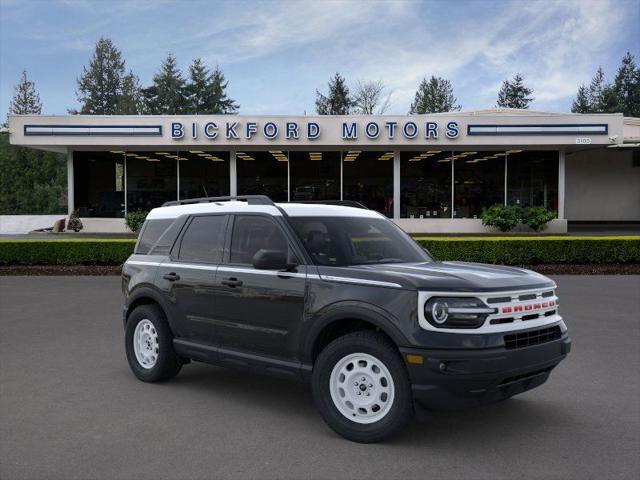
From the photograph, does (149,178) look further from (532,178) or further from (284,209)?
(284,209)

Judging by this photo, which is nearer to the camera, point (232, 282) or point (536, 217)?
point (232, 282)

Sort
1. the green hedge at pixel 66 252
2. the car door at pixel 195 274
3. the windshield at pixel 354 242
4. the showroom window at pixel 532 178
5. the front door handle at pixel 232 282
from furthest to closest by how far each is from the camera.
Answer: the showroom window at pixel 532 178 < the green hedge at pixel 66 252 < the car door at pixel 195 274 < the front door handle at pixel 232 282 < the windshield at pixel 354 242

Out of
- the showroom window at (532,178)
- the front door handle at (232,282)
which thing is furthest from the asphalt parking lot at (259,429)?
the showroom window at (532,178)

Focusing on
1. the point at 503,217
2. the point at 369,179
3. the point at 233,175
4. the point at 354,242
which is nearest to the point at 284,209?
the point at 354,242

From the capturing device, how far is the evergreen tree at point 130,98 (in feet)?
249

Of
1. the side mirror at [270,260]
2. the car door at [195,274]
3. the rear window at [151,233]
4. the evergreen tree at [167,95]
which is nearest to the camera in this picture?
the side mirror at [270,260]

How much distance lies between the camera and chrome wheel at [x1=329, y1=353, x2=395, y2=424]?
15.1 feet

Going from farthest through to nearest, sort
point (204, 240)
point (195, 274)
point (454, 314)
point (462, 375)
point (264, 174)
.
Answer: point (264, 174) < point (204, 240) < point (195, 274) < point (454, 314) < point (462, 375)

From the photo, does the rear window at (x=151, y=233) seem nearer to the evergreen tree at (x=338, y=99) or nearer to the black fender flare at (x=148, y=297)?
the black fender flare at (x=148, y=297)

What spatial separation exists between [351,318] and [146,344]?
9.03 feet

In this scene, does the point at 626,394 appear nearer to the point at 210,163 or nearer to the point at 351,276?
the point at 351,276

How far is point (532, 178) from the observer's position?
94.0 feet

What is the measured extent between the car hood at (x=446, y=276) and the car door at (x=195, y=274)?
53.7 inches

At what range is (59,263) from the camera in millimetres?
17625
